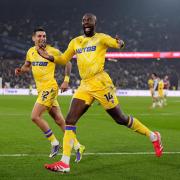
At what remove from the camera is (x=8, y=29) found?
62156 mm

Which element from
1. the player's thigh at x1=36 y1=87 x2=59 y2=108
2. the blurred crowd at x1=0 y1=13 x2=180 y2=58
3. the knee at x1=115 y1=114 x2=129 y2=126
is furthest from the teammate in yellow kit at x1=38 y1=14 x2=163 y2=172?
the blurred crowd at x1=0 y1=13 x2=180 y2=58

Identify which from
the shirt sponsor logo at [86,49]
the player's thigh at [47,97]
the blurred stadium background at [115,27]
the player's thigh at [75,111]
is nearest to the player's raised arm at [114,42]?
the shirt sponsor logo at [86,49]

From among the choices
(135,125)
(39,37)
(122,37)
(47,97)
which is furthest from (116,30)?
(135,125)

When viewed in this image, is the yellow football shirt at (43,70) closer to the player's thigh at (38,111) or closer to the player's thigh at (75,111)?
the player's thigh at (38,111)

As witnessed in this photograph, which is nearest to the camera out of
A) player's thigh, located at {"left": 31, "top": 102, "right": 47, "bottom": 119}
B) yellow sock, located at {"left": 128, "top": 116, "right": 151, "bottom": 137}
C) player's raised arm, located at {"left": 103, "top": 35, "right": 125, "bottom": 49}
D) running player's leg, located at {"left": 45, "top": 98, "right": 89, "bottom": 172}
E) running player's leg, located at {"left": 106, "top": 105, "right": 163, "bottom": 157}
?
player's raised arm, located at {"left": 103, "top": 35, "right": 125, "bottom": 49}

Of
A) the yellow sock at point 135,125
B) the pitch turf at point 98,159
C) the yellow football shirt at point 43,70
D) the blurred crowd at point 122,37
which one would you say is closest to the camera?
the pitch turf at point 98,159

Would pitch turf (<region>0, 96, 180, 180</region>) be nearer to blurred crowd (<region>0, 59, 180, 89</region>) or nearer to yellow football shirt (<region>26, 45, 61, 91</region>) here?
yellow football shirt (<region>26, 45, 61, 91</region>)

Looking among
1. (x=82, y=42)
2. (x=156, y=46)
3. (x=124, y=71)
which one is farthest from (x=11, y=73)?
(x=82, y=42)

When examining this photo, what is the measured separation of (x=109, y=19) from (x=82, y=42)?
58.6m

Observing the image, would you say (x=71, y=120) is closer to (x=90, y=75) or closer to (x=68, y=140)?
(x=68, y=140)

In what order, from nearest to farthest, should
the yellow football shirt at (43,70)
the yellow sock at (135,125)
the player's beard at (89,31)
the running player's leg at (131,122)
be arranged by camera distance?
the player's beard at (89,31), the running player's leg at (131,122), the yellow sock at (135,125), the yellow football shirt at (43,70)

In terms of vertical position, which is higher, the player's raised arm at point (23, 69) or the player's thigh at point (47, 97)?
the player's raised arm at point (23, 69)

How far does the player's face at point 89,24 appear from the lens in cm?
725

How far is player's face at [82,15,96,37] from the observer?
7.25 meters
